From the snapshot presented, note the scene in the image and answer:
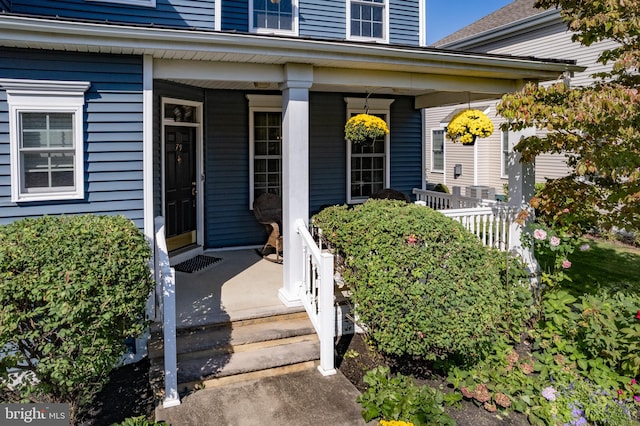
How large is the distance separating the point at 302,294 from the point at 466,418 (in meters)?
2.20

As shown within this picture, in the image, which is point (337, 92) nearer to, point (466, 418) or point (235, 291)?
point (235, 291)

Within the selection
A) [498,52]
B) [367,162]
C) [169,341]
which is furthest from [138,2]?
[498,52]

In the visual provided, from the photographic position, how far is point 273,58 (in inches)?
206

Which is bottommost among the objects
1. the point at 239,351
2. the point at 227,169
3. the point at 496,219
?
the point at 239,351

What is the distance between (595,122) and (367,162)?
4841 millimetres

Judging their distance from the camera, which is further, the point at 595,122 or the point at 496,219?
the point at 496,219

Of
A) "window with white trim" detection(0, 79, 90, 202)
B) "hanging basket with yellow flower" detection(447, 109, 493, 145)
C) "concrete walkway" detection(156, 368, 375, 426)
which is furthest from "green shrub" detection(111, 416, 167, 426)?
"hanging basket with yellow flower" detection(447, 109, 493, 145)

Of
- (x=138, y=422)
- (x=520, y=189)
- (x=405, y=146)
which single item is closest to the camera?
(x=138, y=422)

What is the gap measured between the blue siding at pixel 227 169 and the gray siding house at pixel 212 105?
0.08 feet

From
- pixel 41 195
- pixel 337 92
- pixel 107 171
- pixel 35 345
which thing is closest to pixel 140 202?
pixel 107 171

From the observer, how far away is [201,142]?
7738mm

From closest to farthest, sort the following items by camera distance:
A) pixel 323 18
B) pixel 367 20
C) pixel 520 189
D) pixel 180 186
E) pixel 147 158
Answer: pixel 147 158, pixel 520 189, pixel 180 186, pixel 323 18, pixel 367 20

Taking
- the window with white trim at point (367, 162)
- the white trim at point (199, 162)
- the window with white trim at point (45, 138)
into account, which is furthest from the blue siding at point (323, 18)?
the window with white trim at point (45, 138)

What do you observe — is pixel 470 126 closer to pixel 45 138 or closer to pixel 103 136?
pixel 103 136
